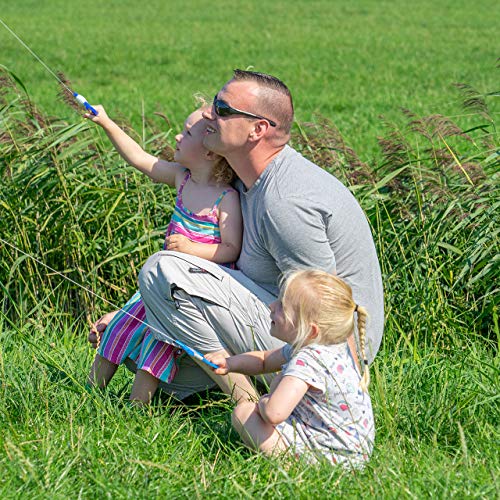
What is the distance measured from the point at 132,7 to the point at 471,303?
22440 mm

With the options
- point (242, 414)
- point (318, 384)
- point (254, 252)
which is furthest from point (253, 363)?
point (254, 252)

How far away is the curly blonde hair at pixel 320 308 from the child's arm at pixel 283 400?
13 cm

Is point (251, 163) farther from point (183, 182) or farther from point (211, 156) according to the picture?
point (183, 182)

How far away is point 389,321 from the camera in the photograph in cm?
438

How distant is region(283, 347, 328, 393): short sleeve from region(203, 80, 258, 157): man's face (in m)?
0.87

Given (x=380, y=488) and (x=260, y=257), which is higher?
(x=260, y=257)

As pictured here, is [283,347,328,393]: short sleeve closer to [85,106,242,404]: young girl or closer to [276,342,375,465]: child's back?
[276,342,375,465]: child's back

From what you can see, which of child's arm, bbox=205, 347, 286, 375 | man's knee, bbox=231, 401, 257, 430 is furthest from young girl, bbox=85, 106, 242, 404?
man's knee, bbox=231, 401, 257, 430

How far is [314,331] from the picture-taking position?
3.13m

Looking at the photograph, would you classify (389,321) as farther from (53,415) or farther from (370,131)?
(370,131)

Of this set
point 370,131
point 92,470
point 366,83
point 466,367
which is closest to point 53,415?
point 92,470

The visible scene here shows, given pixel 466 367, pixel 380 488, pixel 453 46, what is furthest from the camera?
pixel 453 46

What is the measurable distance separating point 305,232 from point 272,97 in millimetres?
534

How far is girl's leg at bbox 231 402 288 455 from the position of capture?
312 cm
